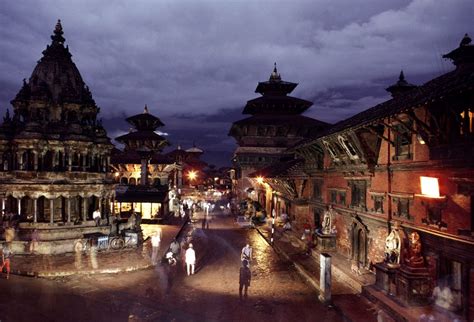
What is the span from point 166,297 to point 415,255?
982 centimetres

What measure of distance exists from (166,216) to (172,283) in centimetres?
2381

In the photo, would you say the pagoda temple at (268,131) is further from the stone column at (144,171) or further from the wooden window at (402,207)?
the wooden window at (402,207)

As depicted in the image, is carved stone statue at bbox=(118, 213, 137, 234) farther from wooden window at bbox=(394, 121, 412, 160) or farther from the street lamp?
the street lamp

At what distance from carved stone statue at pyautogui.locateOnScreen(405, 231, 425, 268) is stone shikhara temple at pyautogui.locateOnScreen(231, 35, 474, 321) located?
0.10ft

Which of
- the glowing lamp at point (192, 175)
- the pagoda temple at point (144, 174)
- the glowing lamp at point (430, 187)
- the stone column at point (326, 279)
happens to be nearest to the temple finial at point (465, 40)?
the glowing lamp at point (430, 187)

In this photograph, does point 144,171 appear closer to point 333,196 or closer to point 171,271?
point 171,271

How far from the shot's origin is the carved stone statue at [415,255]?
12.3 metres

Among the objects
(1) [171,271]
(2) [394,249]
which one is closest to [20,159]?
(1) [171,271]

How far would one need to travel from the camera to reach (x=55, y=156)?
1028 inches

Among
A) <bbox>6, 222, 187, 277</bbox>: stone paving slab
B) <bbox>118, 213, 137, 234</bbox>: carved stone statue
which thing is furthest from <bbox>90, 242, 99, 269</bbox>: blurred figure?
<bbox>118, 213, 137, 234</bbox>: carved stone statue

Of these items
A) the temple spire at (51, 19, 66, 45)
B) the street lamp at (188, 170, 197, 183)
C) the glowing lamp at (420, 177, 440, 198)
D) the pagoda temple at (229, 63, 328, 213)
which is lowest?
the street lamp at (188, 170, 197, 183)

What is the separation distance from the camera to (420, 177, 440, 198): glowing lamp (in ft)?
38.8

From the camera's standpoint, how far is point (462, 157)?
35.3ft

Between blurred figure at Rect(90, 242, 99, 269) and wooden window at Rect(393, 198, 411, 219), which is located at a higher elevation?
wooden window at Rect(393, 198, 411, 219)
